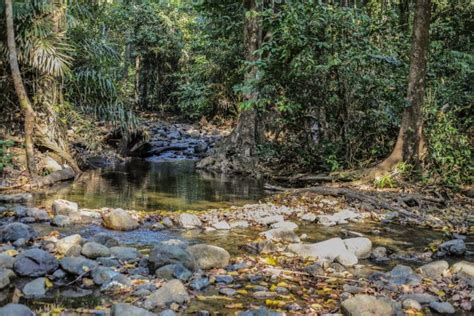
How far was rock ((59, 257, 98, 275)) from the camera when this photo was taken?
14.0ft

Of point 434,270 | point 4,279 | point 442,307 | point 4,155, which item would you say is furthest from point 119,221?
point 4,155

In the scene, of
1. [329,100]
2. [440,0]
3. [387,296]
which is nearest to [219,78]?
[440,0]

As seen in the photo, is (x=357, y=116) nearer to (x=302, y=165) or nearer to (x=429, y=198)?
(x=302, y=165)

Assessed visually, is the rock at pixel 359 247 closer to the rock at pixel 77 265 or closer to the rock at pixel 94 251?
the rock at pixel 94 251

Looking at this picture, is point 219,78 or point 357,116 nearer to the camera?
point 357,116

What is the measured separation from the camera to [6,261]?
14.0ft

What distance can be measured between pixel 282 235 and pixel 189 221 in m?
1.41

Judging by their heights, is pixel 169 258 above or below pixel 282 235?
above

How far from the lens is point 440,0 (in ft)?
47.5

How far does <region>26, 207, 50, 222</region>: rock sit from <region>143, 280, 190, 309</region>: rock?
3.23 metres

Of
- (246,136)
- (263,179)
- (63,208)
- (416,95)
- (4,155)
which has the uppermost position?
(416,95)

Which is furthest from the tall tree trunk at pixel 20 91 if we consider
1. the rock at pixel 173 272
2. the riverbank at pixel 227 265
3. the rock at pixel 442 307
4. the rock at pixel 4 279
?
the rock at pixel 442 307

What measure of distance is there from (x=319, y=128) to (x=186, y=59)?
1632 centimetres

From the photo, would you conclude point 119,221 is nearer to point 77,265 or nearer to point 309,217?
point 77,265
